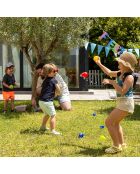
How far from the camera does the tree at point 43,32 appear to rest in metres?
10.9

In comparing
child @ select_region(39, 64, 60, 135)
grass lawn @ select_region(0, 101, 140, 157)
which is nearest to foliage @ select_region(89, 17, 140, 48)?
grass lawn @ select_region(0, 101, 140, 157)

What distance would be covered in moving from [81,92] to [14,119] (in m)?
8.71

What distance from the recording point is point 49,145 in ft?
22.5

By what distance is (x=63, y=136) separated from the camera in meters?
7.70

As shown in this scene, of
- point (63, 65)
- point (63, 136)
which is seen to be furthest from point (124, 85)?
point (63, 65)

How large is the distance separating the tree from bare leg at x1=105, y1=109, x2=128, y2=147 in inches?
201

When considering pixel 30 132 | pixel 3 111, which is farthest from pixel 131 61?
pixel 3 111

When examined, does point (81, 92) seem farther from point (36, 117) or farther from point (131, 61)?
Answer: point (131, 61)

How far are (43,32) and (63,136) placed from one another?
417 centimetres

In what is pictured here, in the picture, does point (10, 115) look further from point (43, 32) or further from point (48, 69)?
point (48, 69)

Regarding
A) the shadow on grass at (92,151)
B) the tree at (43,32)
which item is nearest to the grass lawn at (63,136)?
the shadow on grass at (92,151)

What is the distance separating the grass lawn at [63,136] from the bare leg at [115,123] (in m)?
0.25

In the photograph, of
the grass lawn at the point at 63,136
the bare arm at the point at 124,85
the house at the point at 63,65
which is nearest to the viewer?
the bare arm at the point at 124,85

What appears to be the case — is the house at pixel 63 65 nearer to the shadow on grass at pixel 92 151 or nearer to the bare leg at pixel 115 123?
the shadow on grass at pixel 92 151
